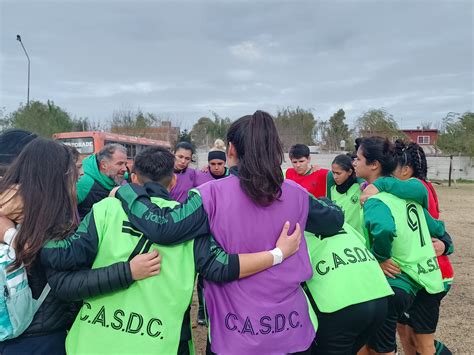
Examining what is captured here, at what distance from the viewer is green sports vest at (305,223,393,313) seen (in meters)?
1.97

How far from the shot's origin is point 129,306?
1.68 m

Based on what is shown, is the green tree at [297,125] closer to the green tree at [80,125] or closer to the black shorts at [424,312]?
the green tree at [80,125]

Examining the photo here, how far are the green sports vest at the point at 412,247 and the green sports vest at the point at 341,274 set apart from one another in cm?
41

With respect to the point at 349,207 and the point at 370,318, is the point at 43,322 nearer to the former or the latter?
the point at 370,318

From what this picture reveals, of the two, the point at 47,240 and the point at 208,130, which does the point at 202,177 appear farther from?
the point at 208,130

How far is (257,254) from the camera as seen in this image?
1688 millimetres

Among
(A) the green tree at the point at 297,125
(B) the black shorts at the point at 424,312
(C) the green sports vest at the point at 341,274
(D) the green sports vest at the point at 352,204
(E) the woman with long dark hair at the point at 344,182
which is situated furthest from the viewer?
(A) the green tree at the point at 297,125

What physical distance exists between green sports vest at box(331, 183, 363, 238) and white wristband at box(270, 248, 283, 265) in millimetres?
2253

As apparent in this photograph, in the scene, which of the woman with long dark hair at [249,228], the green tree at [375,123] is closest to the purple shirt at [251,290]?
the woman with long dark hair at [249,228]

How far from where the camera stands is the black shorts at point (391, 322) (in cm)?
239

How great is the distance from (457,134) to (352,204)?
116ft

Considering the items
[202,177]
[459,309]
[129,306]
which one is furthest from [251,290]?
[459,309]

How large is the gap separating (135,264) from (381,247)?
1.53 meters

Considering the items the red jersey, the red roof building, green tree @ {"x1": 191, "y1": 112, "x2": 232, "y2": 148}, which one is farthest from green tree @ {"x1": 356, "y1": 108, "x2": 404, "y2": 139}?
the red jersey
